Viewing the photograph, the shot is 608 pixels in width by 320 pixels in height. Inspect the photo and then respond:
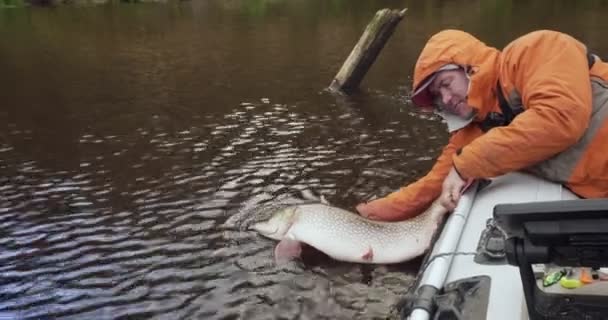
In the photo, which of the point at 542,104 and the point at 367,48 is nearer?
the point at 542,104

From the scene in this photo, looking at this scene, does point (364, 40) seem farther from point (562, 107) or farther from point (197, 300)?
point (562, 107)

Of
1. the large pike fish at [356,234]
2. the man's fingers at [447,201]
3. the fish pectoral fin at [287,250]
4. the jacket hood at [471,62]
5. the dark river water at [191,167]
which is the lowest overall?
the dark river water at [191,167]

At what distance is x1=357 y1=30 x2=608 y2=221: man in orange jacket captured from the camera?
11.7 feet

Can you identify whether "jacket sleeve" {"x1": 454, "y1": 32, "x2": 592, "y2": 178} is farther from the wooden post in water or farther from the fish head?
the wooden post in water

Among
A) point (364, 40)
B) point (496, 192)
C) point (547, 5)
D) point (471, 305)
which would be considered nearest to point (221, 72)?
point (364, 40)

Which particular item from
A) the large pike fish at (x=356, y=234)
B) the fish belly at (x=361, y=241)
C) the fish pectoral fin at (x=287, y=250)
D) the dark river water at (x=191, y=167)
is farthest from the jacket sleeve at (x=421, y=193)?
the fish pectoral fin at (x=287, y=250)

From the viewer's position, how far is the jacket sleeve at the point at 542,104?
354 cm

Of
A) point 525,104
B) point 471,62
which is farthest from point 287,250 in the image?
point 525,104

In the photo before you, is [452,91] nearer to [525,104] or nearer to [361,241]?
[525,104]

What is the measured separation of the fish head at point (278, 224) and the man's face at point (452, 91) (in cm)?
155

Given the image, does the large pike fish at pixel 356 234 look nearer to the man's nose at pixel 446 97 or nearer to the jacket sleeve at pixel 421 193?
the jacket sleeve at pixel 421 193

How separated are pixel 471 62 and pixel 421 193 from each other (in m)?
1.34

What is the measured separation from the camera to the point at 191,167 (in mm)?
7836

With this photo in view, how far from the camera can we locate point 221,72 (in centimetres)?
1418
